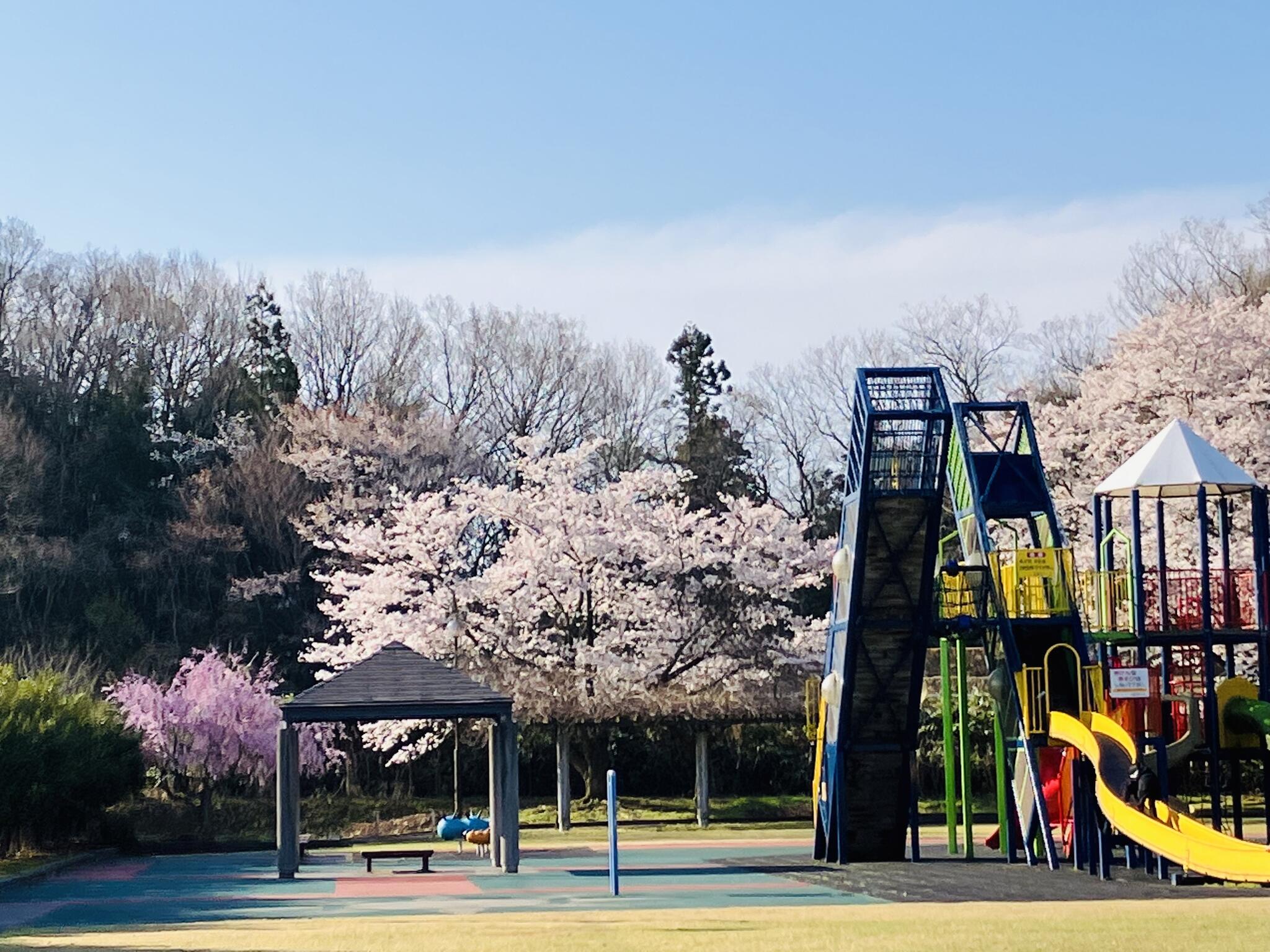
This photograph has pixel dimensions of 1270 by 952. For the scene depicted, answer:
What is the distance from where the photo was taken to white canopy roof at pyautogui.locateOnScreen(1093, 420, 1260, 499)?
26.9 meters

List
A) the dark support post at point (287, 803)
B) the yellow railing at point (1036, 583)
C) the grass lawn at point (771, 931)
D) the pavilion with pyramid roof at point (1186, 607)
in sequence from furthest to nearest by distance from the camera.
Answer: the dark support post at point (287, 803), the yellow railing at point (1036, 583), the pavilion with pyramid roof at point (1186, 607), the grass lawn at point (771, 931)

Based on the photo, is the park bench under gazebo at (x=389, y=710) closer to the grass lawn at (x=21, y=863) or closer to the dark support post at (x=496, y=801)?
the dark support post at (x=496, y=801)

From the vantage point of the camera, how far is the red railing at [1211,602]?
2706 cm

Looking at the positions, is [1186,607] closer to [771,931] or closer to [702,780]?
[771,931]

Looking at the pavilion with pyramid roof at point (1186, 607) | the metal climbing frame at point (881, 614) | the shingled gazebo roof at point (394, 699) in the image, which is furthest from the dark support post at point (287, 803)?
the pavilion with pyramid roof at point (1186, 607)

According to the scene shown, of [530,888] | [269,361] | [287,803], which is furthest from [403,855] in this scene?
[269,361]

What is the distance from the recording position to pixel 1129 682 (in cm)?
2511

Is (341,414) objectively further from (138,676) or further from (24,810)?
(24,810)

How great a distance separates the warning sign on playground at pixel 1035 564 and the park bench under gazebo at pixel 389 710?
823 cm

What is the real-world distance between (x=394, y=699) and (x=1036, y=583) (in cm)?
1011

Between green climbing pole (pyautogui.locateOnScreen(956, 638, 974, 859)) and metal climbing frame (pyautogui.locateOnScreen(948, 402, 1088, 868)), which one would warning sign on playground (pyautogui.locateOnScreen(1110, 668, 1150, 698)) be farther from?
green climbing pole (pyautogui.locateOnScreen(956, 638, 974, 859))

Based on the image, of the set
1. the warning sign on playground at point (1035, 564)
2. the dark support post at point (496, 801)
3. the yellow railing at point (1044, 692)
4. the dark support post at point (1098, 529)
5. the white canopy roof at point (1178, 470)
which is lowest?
the dark support post at point (496, 801)

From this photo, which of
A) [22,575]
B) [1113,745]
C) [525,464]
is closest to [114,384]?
[22,575]

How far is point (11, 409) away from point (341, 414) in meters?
11.1
